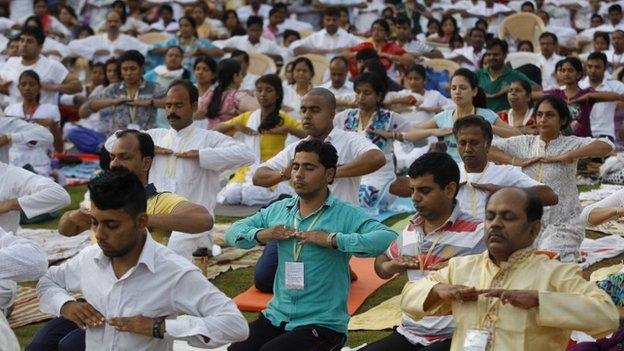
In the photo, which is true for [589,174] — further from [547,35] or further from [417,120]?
[547,35]

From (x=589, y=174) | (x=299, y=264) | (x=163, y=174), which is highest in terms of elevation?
(x=299, y=264)

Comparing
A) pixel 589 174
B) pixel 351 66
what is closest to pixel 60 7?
pixel 351 66

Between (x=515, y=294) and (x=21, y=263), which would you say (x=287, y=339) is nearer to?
(x=21, y=263)

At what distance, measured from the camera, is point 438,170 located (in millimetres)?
6469

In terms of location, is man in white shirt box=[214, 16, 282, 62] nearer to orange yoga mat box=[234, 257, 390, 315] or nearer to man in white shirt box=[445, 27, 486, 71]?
man in white shirt box=[445, 27, 486, 71]

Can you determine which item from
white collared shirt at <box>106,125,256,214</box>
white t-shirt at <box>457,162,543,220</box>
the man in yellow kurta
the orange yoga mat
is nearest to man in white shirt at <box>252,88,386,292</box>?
the orange yoga mat

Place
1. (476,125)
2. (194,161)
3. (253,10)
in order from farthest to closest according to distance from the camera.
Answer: (253,10)
(194,161)
(476,125)

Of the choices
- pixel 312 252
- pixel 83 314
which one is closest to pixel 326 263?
pixel 312 252

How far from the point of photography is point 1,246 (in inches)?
250

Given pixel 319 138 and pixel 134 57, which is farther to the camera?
pixel 134 57

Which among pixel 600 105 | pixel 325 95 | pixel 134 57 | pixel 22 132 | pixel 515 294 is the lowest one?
pixel 600 105

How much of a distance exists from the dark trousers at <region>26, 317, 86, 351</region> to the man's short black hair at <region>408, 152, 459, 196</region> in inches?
70.1

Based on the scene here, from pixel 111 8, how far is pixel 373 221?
48.8 ft

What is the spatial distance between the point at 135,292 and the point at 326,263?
140 centimetres
